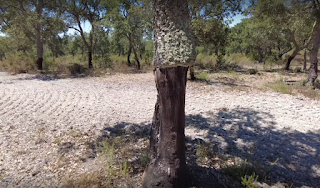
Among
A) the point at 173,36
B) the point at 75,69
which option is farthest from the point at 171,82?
the point at 75,69

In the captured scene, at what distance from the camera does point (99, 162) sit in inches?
117

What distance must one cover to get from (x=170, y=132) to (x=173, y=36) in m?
0.91

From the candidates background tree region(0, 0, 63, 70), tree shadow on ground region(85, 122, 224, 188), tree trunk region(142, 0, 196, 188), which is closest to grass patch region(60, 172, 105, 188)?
tree shadow on ground region(85, 122, 224, 188)

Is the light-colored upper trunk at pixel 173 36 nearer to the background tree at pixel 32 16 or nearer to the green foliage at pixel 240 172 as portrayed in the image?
the green foliage at pixel 240 172

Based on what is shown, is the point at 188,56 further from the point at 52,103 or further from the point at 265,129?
the point at 52,103

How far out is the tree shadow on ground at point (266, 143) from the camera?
10.0ft

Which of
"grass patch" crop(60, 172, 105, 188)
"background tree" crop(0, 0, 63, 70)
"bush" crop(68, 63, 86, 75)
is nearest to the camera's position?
"grass patch" crop(60, 172, 105, 188)

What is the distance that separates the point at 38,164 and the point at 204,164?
2203 mm

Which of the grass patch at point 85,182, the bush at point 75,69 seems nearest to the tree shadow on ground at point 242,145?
the grass patch at point 85,182

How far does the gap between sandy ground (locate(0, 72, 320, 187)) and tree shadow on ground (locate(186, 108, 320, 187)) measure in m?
0.01

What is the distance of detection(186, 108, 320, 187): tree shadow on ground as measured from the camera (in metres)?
3.05

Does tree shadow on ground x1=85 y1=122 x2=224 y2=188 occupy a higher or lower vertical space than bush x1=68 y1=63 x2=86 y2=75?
lower

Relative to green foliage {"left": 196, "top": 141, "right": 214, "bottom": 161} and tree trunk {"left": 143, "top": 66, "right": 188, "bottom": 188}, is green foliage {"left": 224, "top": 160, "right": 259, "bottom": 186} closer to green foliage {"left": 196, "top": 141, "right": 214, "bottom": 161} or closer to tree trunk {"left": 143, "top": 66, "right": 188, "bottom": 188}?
green foliage {"left": 196, "top": 141, "right": 214, "bottom": 161}

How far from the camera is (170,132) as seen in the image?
218cm
